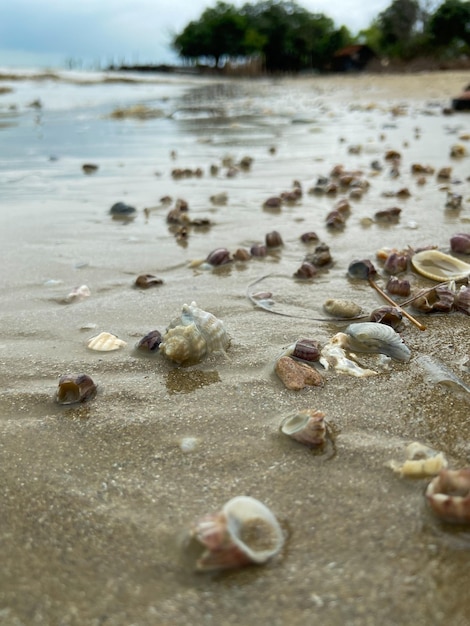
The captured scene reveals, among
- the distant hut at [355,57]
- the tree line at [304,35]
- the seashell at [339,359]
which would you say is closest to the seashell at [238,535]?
the seashell at [339,359]

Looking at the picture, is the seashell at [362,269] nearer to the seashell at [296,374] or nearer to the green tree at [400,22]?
the seashell at [296,374]

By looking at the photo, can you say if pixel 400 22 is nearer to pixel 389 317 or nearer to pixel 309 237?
pixel 309 237

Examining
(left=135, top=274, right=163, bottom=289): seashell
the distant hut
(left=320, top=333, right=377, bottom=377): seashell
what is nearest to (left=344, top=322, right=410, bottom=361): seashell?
(left=320, top=333, right=377, bottom=377): seashell

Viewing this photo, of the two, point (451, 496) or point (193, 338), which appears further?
point (193, 338)

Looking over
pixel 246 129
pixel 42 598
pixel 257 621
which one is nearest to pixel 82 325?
pixel 42 598

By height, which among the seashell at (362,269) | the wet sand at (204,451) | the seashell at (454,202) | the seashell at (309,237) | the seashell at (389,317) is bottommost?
the wet sand at (204,451)

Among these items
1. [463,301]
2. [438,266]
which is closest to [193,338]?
[463,301]

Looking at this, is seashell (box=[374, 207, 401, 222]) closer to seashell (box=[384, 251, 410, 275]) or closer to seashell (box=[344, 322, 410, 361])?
seashell (box=[384, 251, 410, 275])

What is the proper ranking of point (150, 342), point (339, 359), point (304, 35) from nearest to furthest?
point (339, 359), point (150, 342), point (304, 35)
